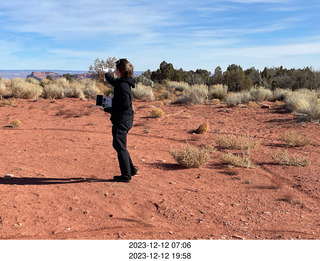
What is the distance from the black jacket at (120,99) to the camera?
5.13 meters

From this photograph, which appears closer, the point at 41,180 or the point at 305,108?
the point at 41,180

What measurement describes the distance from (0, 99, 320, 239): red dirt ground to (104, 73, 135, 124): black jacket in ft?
4.16

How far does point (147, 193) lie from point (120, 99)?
1.63 metres

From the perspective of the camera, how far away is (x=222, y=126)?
481 inches

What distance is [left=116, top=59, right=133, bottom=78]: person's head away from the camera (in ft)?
16.8

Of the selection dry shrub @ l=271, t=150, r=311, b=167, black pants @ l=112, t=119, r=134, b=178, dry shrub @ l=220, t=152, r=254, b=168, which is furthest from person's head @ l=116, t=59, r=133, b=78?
dry shrub @ l=271, t=150, r=311, b=167

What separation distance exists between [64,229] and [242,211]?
256 centimetres

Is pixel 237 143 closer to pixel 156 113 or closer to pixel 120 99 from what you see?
pixel 120 99

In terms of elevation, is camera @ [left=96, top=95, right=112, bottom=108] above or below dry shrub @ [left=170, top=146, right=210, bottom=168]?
above

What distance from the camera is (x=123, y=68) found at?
16.8ft

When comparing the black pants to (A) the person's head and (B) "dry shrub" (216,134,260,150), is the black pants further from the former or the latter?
(B) "dry shrub" (216,134,260,150)

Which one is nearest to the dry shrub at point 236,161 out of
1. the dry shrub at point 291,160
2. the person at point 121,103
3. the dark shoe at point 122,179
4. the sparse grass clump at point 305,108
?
the dry shrub at point 291,160

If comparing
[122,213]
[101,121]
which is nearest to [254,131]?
[101,121]

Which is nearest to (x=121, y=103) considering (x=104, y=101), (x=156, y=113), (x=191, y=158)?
(x=104, y=101)
